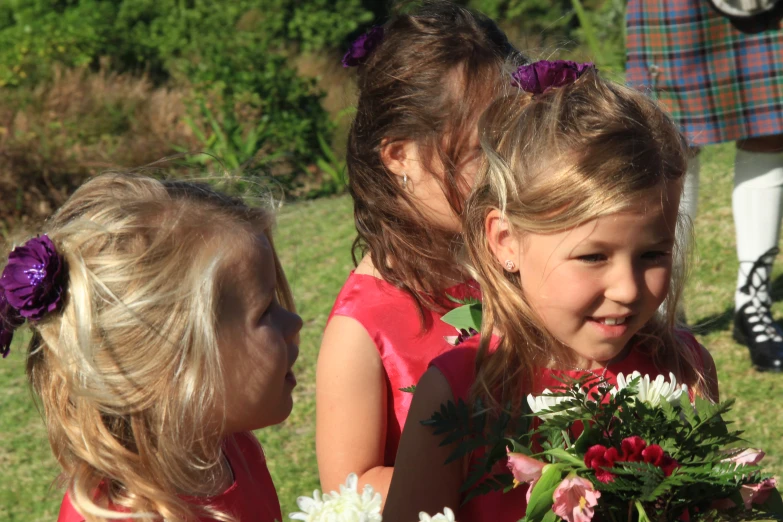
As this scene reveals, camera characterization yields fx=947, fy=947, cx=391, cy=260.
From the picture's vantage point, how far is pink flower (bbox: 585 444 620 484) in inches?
59.2

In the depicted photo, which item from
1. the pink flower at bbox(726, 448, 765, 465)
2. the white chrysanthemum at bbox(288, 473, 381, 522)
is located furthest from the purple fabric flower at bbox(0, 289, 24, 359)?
the pink flower at bbox(726, 448, 765, 465)

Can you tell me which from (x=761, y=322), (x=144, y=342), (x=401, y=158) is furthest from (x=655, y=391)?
(x=761, y=322)

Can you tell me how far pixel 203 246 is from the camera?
6.06ft

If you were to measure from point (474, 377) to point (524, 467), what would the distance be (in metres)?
0.34

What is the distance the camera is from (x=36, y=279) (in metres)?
1.69

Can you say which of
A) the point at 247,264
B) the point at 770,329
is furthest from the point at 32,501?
the point at 770,329

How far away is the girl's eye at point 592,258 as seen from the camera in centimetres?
179

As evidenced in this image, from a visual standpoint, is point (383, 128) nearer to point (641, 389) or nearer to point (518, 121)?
point (518, 121)

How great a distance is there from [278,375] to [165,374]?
0.23 metres

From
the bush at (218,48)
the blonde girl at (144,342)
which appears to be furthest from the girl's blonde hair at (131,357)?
the bush at (218,48)

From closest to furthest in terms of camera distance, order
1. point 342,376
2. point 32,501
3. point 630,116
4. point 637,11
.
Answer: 1. point 630,116
2. point 342,376
3. point 32,501
4. point 637,11

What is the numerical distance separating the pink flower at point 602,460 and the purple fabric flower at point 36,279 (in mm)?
979

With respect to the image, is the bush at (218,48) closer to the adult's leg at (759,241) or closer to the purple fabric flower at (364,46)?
the adult's leg at (759,241)

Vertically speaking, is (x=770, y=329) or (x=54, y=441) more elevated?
(x=54, y=441)
